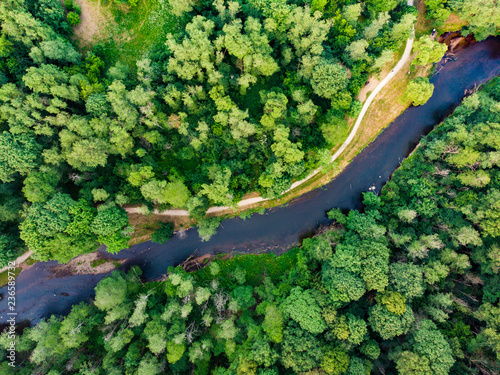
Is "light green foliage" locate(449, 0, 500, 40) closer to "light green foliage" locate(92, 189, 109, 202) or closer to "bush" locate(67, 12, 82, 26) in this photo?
"bush" locate(67, 12, 82, 26)

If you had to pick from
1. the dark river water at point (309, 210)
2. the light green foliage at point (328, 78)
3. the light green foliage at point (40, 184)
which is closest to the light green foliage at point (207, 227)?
the dark river water at point (309, 210)

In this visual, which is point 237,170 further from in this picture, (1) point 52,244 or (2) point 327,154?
(1) point 52,244

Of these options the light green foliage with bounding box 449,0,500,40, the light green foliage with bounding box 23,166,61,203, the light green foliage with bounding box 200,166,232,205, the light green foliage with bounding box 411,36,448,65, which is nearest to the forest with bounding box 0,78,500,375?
the light green foliage with bounding box 411,36,448,65

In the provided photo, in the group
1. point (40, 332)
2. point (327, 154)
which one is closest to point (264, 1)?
point (327, 154)

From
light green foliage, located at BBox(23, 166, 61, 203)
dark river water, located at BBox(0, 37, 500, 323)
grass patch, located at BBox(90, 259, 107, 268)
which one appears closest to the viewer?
light green foliage, located at BBox(23, 166, 61, 203)

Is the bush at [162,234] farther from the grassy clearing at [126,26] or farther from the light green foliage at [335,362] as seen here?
the light green foliage at [335,362]
